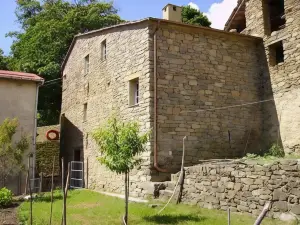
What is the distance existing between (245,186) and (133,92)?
542 cm

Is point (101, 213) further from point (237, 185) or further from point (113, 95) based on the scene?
point (113, 95)

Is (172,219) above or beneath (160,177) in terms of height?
beneath

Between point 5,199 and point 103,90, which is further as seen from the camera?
point 103,90

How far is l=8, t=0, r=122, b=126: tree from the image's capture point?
73.3 feet

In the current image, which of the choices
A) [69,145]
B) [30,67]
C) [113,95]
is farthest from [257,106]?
[30,67]

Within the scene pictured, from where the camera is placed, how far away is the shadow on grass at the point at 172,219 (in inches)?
280

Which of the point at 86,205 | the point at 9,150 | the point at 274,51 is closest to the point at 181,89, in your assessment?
the point at 274,51

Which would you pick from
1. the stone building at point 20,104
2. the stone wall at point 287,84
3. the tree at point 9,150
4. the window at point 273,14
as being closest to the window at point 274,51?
the stone wall at point 287,84

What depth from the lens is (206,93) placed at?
37.1 feet

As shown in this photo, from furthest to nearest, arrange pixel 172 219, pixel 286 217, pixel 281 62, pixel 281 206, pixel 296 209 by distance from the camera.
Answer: pixel 281 62, pixel 172 219, pixel 281 206, pixel 286 217, pixel 296 209

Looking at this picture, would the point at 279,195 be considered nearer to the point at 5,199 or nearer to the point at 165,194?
the point at 165,194

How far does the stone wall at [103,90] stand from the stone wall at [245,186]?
190 cm

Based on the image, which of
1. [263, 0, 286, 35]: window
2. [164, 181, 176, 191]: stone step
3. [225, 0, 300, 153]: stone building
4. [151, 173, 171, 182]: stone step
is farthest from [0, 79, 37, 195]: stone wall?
[263, 0, 286, 35]: window

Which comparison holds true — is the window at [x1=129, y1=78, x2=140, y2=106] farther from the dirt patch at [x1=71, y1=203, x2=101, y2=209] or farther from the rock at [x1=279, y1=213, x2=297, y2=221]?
the rock at [x1=279, y1=213, x2=297, y2=221]
